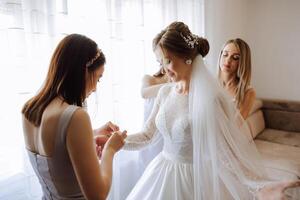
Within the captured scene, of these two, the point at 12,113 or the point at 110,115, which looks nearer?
the point at 12,113

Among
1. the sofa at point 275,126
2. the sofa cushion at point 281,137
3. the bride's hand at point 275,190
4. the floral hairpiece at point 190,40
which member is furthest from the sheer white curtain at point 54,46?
the sofa cushion at point 281,137

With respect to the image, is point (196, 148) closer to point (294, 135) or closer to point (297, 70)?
point (294, 135)

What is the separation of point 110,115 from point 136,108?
0.93 feet

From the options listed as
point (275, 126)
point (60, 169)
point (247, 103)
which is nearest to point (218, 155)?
point (60, 169)

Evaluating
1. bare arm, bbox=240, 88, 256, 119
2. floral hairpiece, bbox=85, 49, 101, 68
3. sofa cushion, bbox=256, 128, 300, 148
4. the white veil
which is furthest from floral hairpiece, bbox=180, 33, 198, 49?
sofa cushion, bbox=256, 128, 300, 148

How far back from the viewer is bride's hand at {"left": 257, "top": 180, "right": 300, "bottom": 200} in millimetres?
1146

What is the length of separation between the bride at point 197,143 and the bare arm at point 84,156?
55cm

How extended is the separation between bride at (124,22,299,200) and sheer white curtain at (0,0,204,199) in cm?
57

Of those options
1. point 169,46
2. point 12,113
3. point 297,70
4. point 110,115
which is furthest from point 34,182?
point 297,70

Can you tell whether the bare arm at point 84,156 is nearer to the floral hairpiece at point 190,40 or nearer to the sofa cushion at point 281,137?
the floral hairpiece at point 190,40

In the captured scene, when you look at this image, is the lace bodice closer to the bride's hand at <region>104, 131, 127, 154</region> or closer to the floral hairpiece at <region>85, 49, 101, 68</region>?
the bride's hand at <region>104, 131, 127, 154</region>

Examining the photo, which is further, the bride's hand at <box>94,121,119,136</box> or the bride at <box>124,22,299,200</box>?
the bride's hand at <box>94,121,119,136</box>

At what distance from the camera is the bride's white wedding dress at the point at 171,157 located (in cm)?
133

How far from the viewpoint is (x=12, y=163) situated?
1.45m
